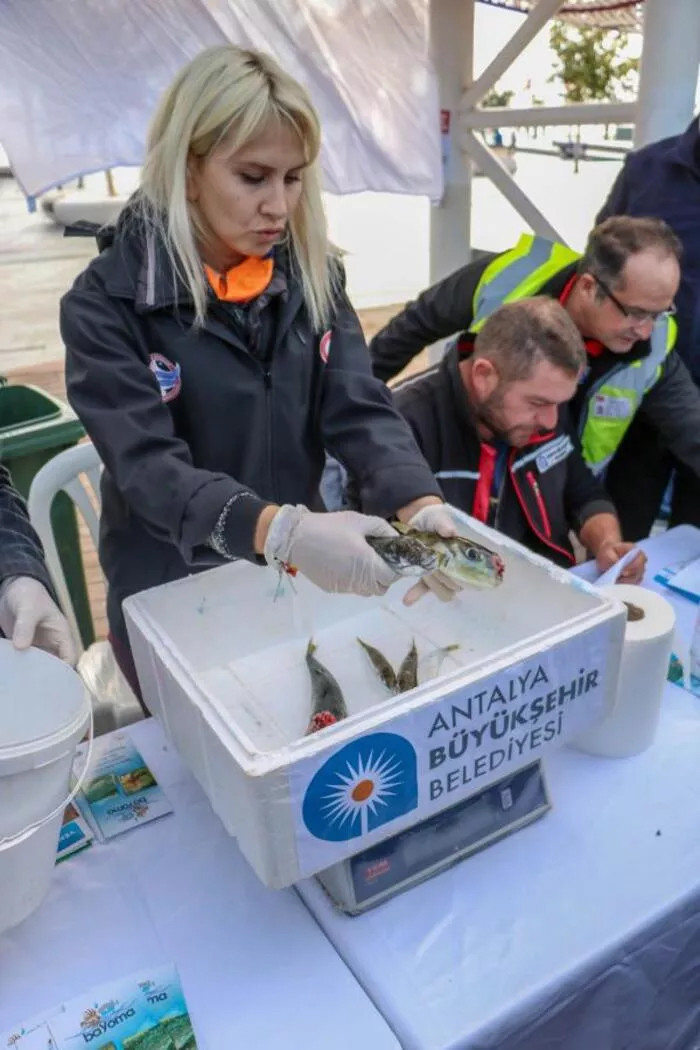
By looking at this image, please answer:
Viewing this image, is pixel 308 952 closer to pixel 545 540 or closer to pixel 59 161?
pixel 545 540

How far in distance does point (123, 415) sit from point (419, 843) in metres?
0.68

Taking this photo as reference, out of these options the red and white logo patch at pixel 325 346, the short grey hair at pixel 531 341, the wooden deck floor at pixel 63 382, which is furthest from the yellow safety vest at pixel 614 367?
the wooden deck floor at pixel 63 382

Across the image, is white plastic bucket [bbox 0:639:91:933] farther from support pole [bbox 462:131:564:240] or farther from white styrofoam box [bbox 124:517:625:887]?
support pole [bbox 462:131:564:240]

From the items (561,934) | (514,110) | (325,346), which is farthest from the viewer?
(514,110)

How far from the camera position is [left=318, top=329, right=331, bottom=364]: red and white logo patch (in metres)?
1.33

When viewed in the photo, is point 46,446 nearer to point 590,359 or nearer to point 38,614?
point 38,614

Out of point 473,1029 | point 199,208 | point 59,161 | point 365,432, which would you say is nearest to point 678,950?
point 473,1029

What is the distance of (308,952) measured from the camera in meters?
0.89

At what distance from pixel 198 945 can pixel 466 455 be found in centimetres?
117

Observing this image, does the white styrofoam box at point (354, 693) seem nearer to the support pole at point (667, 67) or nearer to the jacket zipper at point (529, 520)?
the jacket zipper at point (529, 520)

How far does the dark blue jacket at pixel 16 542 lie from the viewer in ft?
3.48

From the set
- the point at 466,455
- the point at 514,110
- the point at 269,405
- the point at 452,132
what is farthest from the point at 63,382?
the point at 269,405

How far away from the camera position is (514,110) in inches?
133

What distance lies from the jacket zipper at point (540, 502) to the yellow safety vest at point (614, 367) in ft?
0.99
